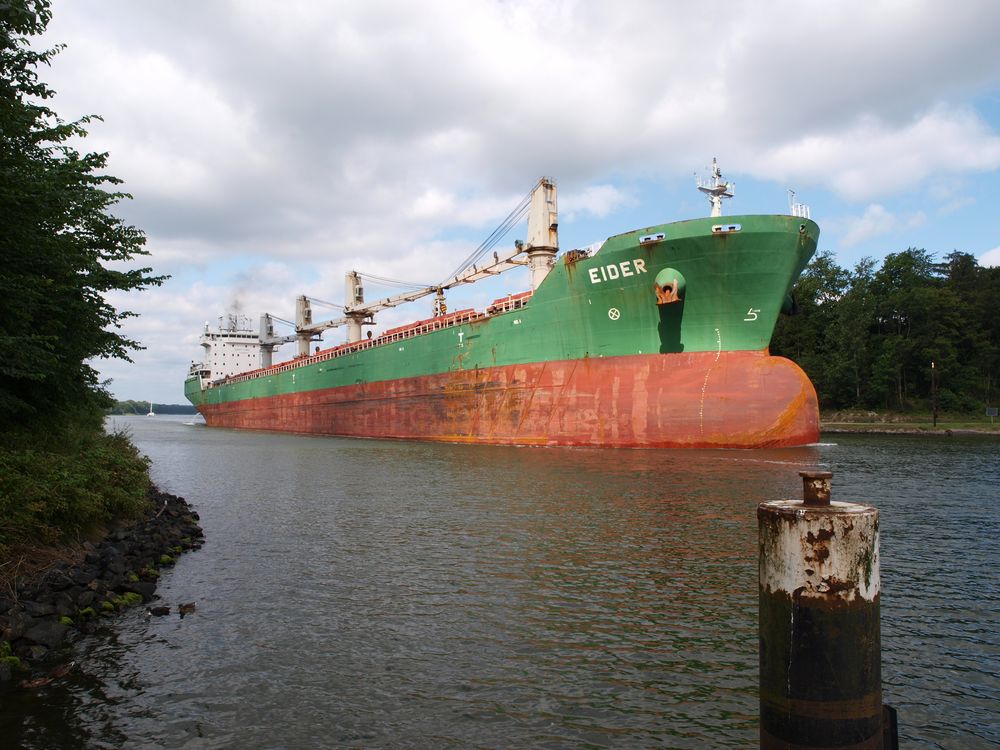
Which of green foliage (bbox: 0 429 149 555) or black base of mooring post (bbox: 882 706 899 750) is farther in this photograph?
green foliage (bbox: 0 429 149 555)

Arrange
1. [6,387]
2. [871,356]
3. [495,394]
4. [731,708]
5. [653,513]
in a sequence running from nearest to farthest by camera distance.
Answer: [731,708] → [6,387] → [653,513] → [495,394] → [871,356]

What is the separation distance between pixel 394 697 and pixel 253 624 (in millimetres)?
2572

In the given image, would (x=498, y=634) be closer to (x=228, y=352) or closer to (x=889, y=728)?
(x=889, y=728)

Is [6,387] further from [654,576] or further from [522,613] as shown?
[654,576]

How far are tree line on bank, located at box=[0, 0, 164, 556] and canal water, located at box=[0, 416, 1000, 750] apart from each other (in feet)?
5.99

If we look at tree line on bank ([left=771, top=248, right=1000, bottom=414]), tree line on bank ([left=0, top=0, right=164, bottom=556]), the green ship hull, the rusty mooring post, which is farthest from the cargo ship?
tree line on bank ([left=771, top=248, right=1000, bottom=414])

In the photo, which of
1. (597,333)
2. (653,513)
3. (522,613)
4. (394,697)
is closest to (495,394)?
(597,333)

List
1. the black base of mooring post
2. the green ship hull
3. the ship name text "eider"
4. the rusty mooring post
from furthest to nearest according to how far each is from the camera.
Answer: the ship name text "eider", the green ship hull, the black base of mooring post, the rusty mooring post

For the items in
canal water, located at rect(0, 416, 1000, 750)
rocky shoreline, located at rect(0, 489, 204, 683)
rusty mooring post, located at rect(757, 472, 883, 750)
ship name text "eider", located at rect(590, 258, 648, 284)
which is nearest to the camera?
rusty mooring post, located at rect(757, 472, 883, 750)

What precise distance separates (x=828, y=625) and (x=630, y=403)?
74.4 feet

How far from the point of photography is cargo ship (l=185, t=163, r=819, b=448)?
23.7m

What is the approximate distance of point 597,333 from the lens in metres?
26.7

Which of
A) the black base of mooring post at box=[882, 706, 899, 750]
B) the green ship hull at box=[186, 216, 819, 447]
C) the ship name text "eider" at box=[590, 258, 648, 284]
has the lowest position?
the black base of mooring post at box=[882, 706, 899, 750]

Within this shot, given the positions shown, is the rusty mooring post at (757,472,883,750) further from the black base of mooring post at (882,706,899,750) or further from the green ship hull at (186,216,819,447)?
the green ship hull at (186,216,819,447)
